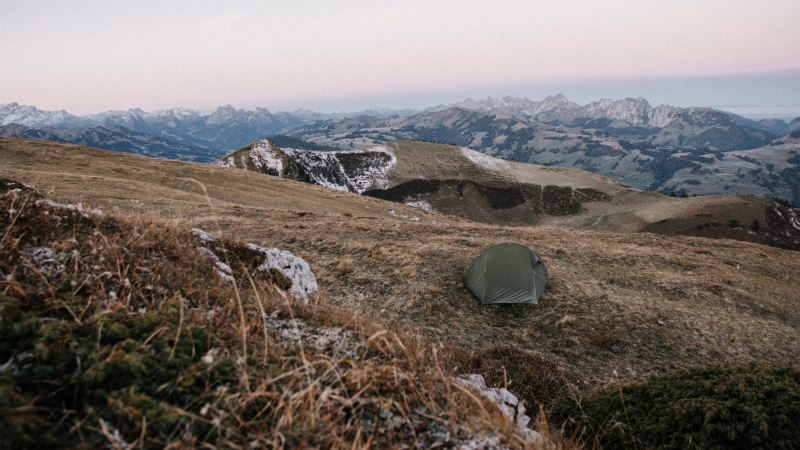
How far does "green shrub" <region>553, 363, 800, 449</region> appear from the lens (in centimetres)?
434

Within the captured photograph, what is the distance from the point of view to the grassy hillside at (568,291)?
10.8m

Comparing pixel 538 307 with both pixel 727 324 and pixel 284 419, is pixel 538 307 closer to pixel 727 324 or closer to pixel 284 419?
pixel 727 324

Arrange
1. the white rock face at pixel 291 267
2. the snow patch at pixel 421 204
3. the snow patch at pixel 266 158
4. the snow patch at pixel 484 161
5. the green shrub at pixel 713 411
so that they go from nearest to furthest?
the green shrub at pixel 713 411
the white rock face at pixel 291 267
the snow patch at pixel 266 158
the snow patch at pixel 421 204
the snow patch at pixel 484 161

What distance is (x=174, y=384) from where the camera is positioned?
2.50 m

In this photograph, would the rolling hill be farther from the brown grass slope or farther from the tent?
the tent

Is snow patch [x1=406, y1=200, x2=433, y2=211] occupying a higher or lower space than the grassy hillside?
lower

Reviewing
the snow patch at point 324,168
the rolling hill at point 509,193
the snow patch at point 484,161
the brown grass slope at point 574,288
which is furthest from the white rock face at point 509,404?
the snow patch at point 484,161

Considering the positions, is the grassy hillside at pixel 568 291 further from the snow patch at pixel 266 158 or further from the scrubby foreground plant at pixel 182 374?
the snow patch at pixel 266 158

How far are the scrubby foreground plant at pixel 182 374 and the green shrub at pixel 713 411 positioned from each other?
92.0 inches

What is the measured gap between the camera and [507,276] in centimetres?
1445

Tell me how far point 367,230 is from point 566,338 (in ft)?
52.5

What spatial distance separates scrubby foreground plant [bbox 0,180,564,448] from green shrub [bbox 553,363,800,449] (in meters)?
2.34

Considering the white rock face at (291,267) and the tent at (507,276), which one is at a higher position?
the white rock face at (291,267)

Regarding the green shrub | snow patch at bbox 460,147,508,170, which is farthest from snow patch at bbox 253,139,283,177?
the green shrub
